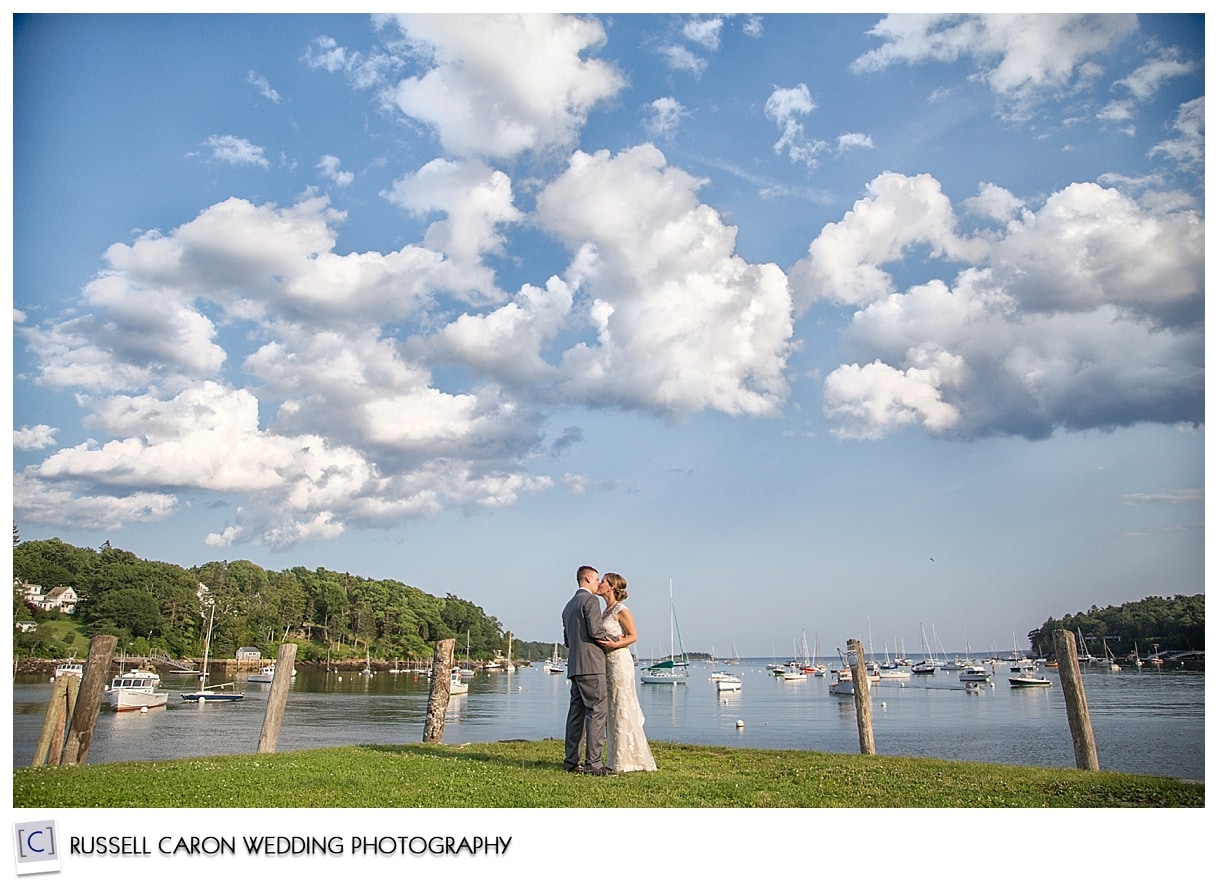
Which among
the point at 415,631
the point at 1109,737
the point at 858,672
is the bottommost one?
the point at 1109,737

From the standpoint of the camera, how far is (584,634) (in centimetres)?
920

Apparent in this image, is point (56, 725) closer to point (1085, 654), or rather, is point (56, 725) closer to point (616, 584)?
point (616, 584)

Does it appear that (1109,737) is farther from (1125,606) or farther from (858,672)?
(1125,606)

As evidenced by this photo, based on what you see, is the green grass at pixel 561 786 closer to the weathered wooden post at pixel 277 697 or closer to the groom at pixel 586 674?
the groom at pixel 586 674

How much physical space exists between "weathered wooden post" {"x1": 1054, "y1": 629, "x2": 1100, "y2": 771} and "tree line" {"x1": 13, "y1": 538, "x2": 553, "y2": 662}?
263ft

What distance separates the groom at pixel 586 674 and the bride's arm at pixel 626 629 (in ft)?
0.63

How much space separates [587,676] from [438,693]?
6.96m

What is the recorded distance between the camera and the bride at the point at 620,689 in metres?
9.23

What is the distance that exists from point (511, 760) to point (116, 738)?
3211 cm

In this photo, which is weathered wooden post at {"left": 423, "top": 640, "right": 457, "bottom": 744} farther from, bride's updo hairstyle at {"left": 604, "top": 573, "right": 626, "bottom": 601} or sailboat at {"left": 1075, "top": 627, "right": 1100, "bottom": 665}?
sailboat at {"left": 1075, "top": 627, "right": 1100, "bottom": 665}

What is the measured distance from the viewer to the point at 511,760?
Answer: 1062 centimetres

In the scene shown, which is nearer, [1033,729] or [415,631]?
[1033,729]
